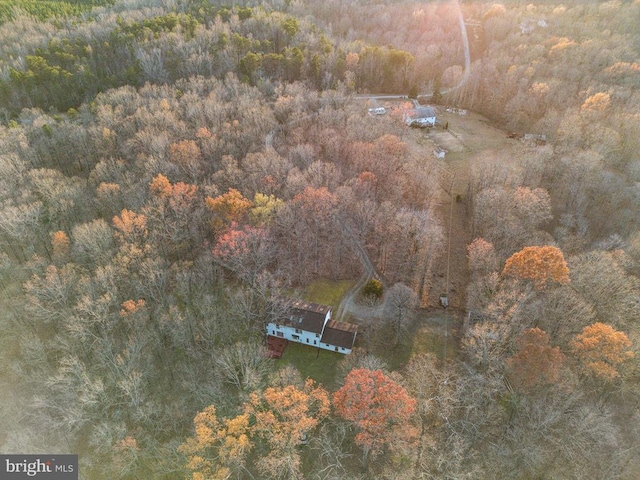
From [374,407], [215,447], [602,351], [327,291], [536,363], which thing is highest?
[602,351]

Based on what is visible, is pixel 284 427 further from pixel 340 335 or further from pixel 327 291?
pixel 327 291

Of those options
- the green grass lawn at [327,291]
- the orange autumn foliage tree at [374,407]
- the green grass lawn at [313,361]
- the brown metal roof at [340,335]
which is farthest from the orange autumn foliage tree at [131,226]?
the orange autumn foliage tree at [374,407]

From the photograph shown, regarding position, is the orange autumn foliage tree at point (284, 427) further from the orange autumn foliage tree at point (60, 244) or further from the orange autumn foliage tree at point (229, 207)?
the orange autumn foliage tree at point (60, 244)

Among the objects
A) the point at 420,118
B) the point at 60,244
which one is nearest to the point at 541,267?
the point at 420,118

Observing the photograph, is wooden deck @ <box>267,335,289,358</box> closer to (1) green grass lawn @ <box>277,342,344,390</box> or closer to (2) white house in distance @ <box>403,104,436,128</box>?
(1) green grass lawn @ <box>277,342,344,390</box>

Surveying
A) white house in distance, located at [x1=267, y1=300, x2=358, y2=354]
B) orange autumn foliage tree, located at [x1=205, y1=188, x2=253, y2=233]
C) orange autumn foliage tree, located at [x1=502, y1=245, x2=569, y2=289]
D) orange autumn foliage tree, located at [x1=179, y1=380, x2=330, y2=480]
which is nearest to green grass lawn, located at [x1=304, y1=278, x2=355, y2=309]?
white house in distance, located at [x1=267, y1=300, x2=358, y2=354]

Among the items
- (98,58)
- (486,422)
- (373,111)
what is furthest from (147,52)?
(486,422)
